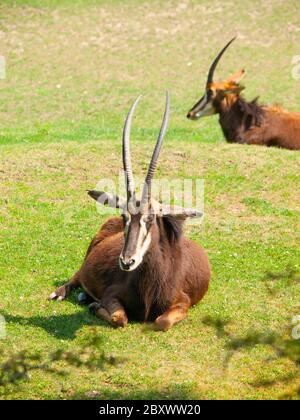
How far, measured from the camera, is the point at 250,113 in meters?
16.0

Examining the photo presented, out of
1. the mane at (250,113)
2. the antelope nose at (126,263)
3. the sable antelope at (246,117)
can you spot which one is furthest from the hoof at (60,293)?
the mane at (250,113)

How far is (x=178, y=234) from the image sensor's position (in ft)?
27.6

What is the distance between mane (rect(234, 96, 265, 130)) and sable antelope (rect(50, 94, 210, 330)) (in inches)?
293

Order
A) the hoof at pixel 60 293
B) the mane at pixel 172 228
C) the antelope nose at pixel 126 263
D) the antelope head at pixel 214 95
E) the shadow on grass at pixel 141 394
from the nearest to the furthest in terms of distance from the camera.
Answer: the shadow on grass at pixel 141 394, the antelope nose at pixel 126 263, the mane at pixel 172 228, the hoof at pixel 60 293, the antelope head at pixel 214 95

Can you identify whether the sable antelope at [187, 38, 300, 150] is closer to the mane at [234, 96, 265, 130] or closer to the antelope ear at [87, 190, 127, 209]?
the mane at [234, 96, 265, 130]

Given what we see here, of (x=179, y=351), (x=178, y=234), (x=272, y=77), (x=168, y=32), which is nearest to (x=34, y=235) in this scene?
(x=178, y=234)

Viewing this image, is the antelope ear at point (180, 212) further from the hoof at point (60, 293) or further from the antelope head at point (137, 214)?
the hoof at point (60, 293)

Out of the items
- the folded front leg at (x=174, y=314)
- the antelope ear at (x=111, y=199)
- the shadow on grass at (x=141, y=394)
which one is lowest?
the folded front leg at (x=174, y=314)

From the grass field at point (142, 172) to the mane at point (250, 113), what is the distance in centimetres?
99

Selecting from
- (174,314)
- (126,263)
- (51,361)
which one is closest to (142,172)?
(174,314)

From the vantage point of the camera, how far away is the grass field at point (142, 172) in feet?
24.1

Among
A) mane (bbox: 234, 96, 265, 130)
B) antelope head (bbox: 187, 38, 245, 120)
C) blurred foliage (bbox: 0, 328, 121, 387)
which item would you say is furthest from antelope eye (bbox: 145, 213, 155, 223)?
antelope head (bbox: 187, 38, 245, 120)

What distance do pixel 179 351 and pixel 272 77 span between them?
16.5 m

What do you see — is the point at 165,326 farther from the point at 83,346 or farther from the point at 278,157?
the point at 278,157
